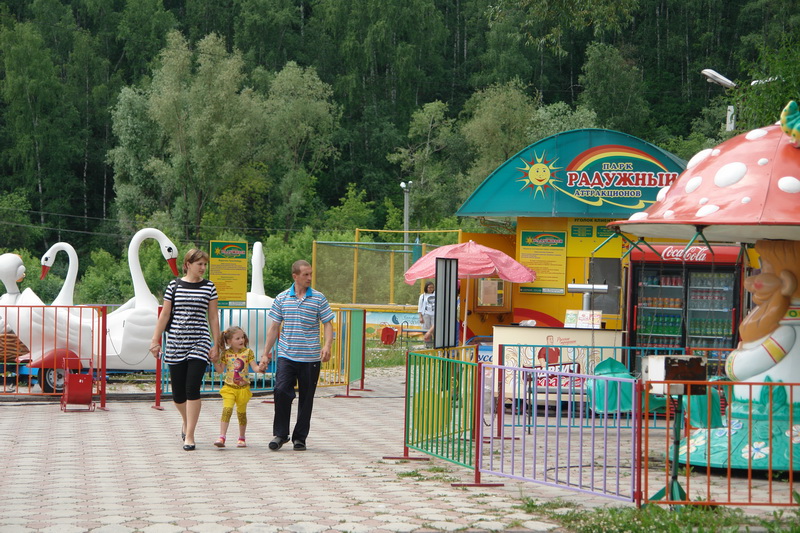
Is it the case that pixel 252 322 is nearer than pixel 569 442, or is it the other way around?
pixel 569 442

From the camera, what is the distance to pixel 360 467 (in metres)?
8.97

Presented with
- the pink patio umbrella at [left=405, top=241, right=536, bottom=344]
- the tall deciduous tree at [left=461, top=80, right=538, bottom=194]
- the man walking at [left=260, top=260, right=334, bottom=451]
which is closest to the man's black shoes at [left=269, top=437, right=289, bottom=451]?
the man walking at [left=260, top=260, right=334, bottom=451]

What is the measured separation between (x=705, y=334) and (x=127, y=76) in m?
63.4

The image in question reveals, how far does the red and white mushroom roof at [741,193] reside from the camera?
8.05 metres

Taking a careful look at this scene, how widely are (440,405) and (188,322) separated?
8.28 ft

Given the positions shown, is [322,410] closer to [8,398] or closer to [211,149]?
[8,398]

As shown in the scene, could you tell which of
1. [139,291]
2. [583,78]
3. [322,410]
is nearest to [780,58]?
[322,410]

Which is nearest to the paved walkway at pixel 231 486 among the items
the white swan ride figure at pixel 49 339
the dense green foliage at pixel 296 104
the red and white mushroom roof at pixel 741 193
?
the white swan ride figure at pixel 49 339

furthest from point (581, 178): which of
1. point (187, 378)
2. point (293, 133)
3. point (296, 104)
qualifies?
point (293, 133)

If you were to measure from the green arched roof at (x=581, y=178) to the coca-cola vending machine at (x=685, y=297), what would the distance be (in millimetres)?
1906

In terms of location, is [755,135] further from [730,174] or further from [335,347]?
[335,347]

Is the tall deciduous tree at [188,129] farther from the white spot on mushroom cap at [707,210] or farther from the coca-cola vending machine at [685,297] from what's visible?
the white spot on mushroom cap at [707,210]

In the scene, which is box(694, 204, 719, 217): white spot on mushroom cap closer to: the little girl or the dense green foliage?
the little girl

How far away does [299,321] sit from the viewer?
32.4ft
